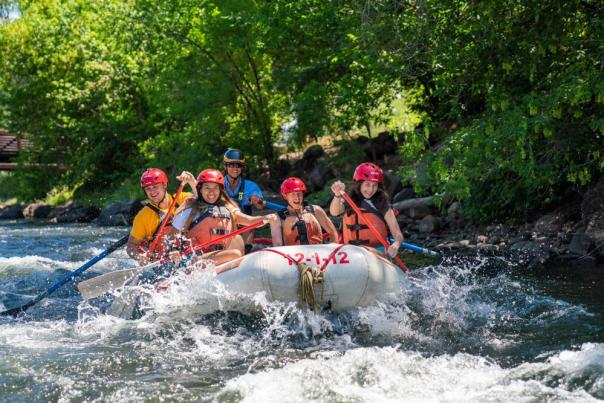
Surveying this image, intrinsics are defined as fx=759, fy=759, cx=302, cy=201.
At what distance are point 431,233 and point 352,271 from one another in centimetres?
711

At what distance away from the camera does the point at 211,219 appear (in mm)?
7914

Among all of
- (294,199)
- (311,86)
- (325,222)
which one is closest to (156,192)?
(294,199)

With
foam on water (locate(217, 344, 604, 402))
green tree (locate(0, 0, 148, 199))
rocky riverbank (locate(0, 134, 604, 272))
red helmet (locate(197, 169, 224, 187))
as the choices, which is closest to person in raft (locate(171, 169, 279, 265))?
red helmet (locate(197, 169, 224, 187))

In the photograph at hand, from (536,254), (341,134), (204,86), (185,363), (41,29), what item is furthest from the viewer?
(41,29)

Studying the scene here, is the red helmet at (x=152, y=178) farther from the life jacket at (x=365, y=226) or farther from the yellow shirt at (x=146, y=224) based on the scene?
the life jacket at (x=365, y=226)

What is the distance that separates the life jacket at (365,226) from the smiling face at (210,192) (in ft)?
4.77

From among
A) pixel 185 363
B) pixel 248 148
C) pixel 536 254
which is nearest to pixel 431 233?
pixel 536 254

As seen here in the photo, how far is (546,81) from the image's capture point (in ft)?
32.1

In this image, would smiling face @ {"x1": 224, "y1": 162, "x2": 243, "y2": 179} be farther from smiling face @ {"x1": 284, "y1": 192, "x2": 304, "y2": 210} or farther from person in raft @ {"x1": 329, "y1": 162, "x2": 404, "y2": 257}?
person in raft @ {"x1": 329, "y1": 162, "x2": 404, "y2": 257}

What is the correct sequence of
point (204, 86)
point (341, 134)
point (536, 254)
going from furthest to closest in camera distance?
point (204, 86)
point (341, 134)
point (536, 254)

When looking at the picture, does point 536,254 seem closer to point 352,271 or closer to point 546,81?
point 546,81

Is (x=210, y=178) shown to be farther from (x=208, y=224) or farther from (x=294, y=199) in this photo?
(x=294, y=199)

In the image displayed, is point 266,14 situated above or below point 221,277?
above

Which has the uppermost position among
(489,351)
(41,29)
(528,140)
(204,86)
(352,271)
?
(41,29)
